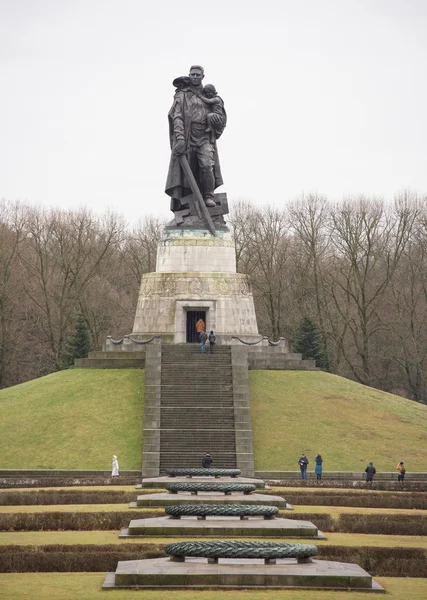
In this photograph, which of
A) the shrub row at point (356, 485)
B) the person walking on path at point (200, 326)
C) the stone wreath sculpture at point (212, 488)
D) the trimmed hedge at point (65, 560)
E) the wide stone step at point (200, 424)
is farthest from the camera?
the person walking on path at point (200, 326)

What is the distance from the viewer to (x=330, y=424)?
41.2m

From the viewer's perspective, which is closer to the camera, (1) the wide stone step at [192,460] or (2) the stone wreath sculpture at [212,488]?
(2) the stone wreath sculpture at [212,488]

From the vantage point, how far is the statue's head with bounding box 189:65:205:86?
167 ft

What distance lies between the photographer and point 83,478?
3556 cm

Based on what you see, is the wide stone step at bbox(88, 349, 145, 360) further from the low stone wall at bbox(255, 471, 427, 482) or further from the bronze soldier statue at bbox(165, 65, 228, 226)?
the low stone wall at bbox(255, 471, 427, 482)

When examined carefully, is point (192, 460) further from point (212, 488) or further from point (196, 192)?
point (196, 192)

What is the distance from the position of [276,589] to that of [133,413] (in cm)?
2450

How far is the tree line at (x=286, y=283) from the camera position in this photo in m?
68.8

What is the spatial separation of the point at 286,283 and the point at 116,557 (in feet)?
184

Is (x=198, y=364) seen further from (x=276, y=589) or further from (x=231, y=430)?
(x=276, y=589)

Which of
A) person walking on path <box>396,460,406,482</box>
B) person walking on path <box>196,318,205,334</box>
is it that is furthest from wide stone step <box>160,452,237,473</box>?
person walking on path <box>196,318,205,334</box>

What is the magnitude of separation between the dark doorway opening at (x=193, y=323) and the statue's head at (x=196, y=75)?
10.7 metres

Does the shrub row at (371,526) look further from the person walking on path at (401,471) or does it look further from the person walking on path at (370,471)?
the person walking on path at (401,471)

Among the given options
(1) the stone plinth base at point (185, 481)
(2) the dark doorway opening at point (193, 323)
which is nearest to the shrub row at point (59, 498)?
(1) the stone plinth base at point (185, 481)
